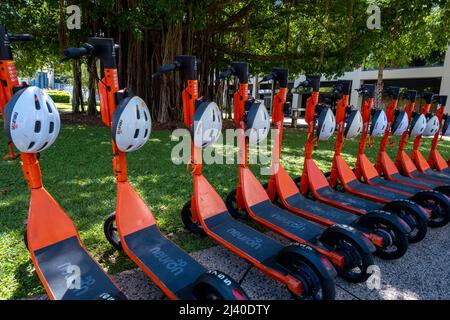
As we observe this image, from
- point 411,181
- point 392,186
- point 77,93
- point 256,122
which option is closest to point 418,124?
point 411,181

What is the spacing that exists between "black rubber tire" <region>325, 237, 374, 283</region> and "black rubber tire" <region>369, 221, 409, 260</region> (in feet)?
1.57

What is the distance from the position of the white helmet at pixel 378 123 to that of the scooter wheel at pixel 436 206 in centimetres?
99

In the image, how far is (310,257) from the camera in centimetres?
205

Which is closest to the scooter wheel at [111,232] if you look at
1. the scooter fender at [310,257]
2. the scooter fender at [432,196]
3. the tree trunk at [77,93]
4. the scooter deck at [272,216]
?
the scooter deck at [272,216]

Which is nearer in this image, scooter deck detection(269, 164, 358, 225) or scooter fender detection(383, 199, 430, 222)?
scooter fender detection(383, 199, 430, 222)

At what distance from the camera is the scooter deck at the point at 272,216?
9.28ft

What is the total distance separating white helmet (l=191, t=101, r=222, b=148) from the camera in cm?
262

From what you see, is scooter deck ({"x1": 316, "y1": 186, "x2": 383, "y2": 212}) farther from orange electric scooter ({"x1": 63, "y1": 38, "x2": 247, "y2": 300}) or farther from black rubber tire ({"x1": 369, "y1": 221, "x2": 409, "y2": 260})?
orange electric scooter ({"x1": 63, "y1": 38, "x2": 247, "y2": 300})

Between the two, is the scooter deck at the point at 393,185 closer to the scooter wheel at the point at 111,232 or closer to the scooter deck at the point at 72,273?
the scooter wheel at the point at 111,232

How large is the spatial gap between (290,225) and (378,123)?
2.08 meters

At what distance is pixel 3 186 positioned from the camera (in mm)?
4070

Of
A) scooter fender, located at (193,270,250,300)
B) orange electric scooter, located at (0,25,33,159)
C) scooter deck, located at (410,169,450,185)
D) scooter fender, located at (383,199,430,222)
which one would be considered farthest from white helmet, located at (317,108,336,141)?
orange electric scooter, located at (0,25,33,159)

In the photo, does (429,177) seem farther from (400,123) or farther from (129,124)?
(129,124)
